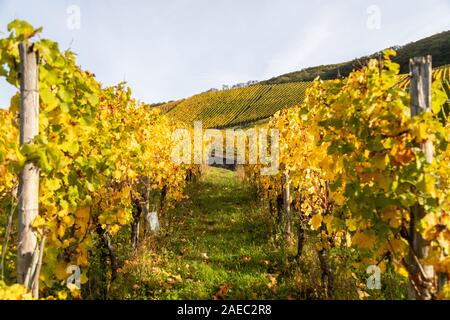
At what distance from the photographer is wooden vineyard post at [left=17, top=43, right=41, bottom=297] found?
2311 millimetres

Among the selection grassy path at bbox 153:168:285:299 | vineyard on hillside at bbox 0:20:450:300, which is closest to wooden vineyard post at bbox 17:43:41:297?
vineyard on hillside at bbox 0:20:450:300

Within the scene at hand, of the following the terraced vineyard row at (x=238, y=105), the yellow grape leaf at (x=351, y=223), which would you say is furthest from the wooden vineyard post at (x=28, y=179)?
the terraced vineyard row at (x=238, y=105)

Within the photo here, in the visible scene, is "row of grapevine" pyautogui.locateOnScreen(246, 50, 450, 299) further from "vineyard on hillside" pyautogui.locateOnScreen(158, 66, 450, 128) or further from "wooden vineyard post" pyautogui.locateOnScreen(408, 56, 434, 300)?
"vineyard on hillside" pyautogui.locateOnScreen(158, 66, 450, 128)

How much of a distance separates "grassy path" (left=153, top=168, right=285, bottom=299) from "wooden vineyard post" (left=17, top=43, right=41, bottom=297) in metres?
3.95

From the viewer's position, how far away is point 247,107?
7162cm

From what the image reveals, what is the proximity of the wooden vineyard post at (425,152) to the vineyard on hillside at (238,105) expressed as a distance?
59.2m

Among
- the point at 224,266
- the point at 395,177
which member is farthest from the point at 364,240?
the point at 224,266

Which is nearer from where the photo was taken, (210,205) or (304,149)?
(304,149)

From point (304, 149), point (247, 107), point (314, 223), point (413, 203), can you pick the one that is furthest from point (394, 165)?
point (247, 107)

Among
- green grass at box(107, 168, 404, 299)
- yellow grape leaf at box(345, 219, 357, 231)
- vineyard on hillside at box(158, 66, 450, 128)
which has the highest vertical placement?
vineyard on hillside at box(158, 66, 450, 128)

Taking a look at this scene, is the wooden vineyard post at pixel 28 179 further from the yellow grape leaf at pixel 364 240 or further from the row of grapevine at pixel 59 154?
the yellow grape leaf at pixel 364 240

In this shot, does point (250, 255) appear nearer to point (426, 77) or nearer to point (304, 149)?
point (304, 149)

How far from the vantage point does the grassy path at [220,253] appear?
6.40m

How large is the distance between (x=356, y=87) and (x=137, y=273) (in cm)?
547
